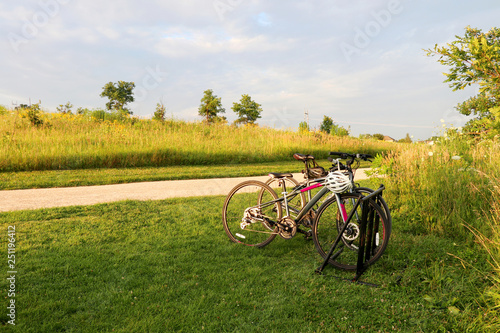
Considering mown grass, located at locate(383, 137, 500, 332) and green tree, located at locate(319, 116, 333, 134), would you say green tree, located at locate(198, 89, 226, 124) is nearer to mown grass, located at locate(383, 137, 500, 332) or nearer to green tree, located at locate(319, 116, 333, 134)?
green tree, located at locate(319, 116, 333, 134)

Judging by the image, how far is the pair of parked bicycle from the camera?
12.1 feet

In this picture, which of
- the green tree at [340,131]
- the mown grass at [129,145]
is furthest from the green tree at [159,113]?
the green tree at [340,131]

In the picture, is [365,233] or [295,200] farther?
[295,200]

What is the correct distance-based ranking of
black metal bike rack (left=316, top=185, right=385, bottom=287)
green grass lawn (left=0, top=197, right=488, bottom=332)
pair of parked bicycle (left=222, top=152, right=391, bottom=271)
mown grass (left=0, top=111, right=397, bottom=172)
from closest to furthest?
green grass lawn (left=0, top=197, right=488, bottom=332) < black metal bike rack (left=316, top=185, right=385, bottom=287) < pair of parked bicycle (left=222, top=152, right=391, bottom=271) < mown grass (left=0, top=111, right=397, bottom=172)

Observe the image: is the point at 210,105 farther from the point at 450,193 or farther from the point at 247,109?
the point at 450,193

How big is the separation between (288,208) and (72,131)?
12.3 m

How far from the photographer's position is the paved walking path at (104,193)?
6.71 meters

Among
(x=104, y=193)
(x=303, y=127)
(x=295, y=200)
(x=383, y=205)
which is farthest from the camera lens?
(x=303, y=127)

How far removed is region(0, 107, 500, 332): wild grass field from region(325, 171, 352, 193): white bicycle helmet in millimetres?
977

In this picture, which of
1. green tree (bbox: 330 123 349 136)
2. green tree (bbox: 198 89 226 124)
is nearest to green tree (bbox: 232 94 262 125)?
green tree (bbox: 198 89 226 124)

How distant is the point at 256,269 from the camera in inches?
154

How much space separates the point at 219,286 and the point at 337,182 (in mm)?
1744

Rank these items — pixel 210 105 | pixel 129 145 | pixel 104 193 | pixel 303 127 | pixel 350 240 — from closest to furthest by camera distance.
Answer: pixel 350 240
pixel 104 193
pixel 129 145
pixel 303 127
pixel 210 105

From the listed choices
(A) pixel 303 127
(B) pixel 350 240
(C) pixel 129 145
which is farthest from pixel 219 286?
(A) pixel 303 127
